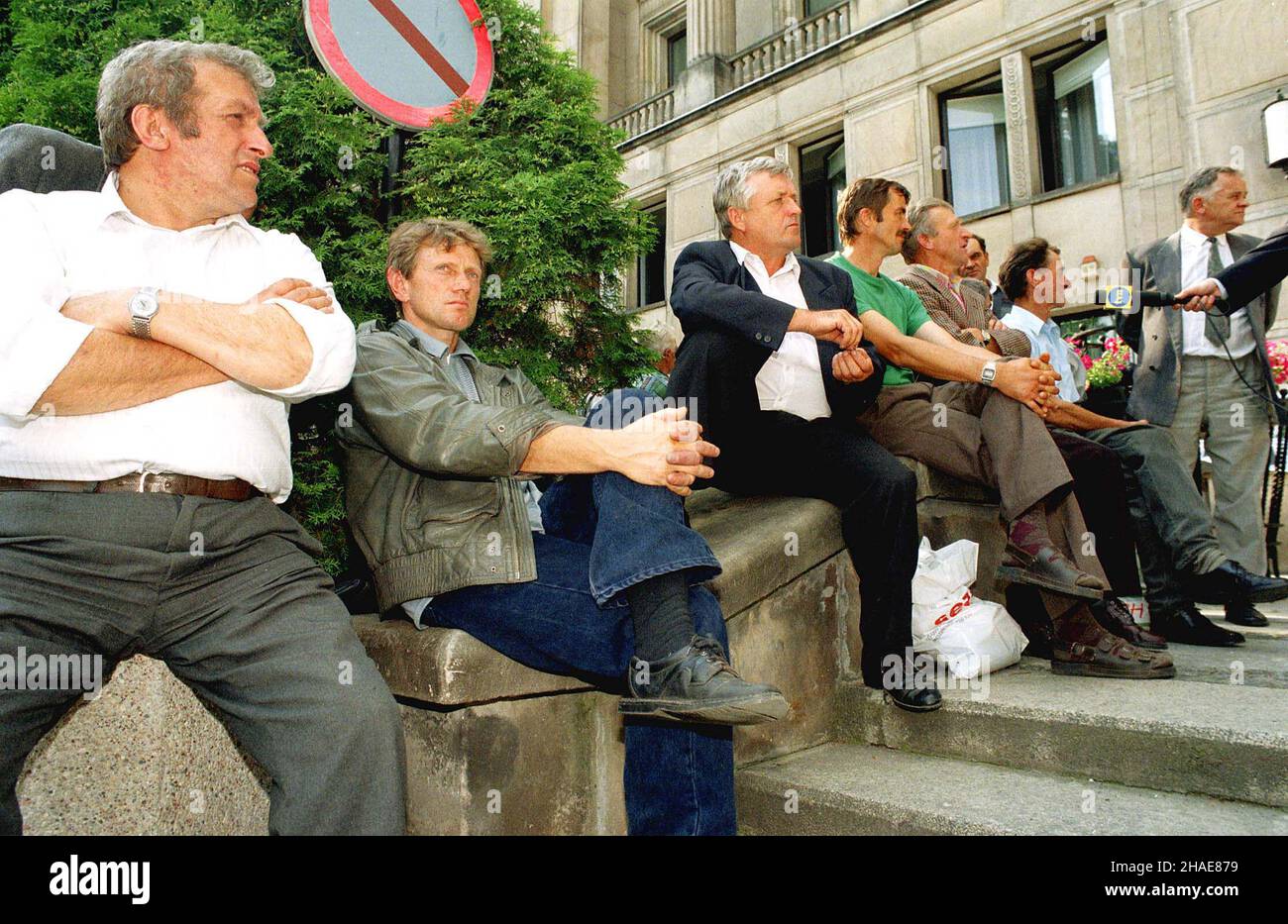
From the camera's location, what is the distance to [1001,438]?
3129 millimetres

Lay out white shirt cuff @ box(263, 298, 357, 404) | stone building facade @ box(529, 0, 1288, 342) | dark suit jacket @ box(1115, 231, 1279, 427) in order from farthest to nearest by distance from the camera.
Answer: stone building facade @ box(529, 0, 1288, 342)
dark suit jacket @ box(1115, 231, 1279, 427)
white shirt cuff @ box(263, 298, 357, 404)

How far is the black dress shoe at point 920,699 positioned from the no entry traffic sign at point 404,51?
2406 millimetres

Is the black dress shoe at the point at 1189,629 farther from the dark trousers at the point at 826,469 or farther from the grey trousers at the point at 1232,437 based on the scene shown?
the dark trousers at the point at 826,469

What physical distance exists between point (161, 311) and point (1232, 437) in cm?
483

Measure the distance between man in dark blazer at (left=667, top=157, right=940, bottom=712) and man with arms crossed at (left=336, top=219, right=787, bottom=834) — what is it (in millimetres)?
817

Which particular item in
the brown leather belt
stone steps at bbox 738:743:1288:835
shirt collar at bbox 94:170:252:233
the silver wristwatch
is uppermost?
shirt collar at bbox 94:170:252:233

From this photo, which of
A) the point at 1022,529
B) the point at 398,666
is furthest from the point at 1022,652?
the point at 398,666

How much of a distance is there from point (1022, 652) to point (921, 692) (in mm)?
915

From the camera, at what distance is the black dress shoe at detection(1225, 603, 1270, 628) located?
12.9 feet

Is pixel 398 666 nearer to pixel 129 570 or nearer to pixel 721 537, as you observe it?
pixel 129 570

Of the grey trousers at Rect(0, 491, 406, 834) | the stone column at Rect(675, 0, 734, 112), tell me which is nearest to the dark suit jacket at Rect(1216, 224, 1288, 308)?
the grey trousers at Rect(0, 491, 406, 834)

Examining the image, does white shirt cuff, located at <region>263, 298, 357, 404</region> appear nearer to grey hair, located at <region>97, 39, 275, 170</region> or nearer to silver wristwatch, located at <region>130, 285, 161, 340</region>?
silver wristwatch, located at <region>130, 285, 161, 340</region>

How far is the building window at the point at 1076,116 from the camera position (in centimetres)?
1062

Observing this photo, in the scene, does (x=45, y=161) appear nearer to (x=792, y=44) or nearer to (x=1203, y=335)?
(x=1203, y=335)
